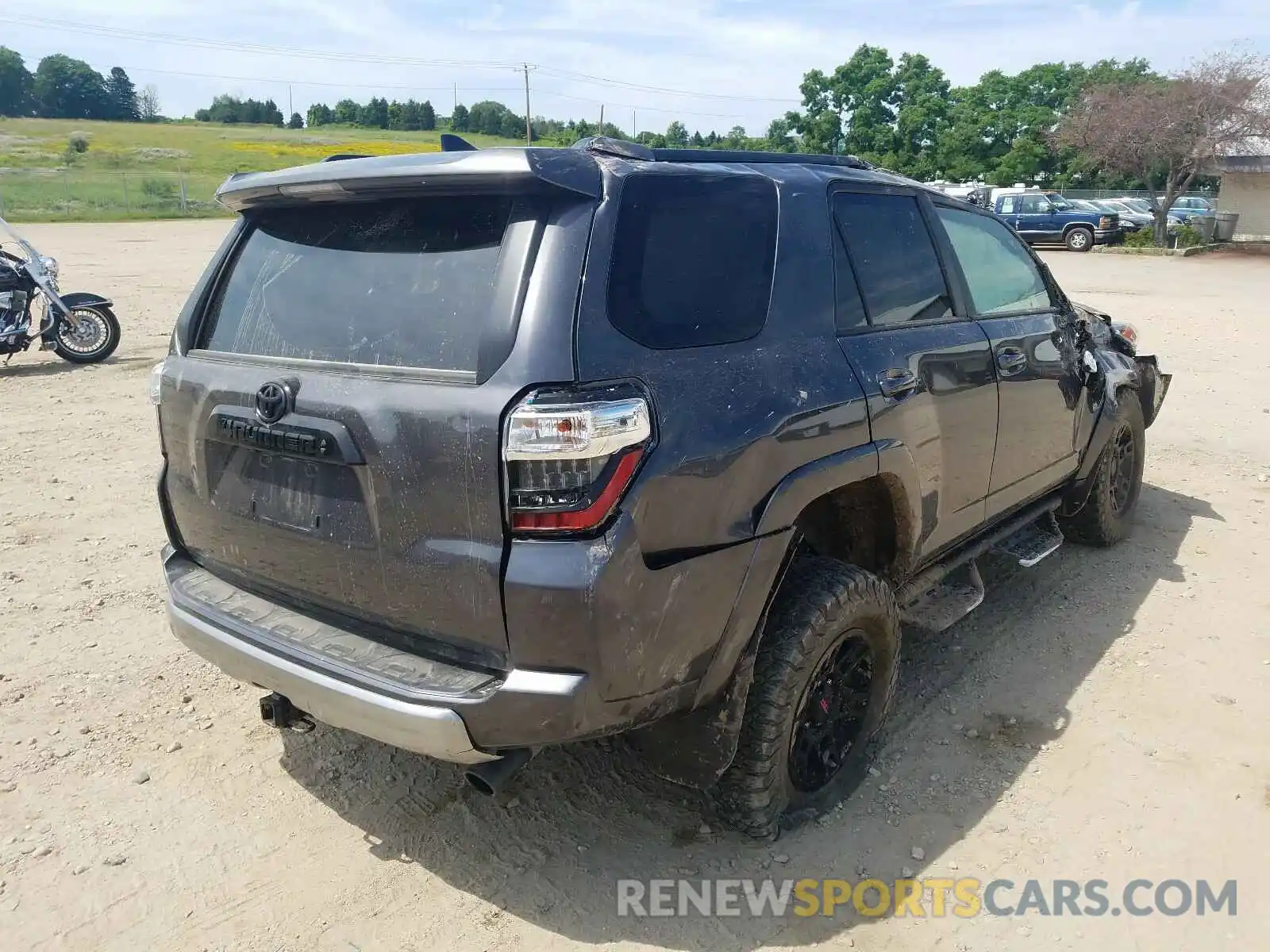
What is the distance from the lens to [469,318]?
2.32 metres

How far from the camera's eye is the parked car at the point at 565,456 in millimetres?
2191

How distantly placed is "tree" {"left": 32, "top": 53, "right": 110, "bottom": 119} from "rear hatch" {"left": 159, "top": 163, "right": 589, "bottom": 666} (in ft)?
443

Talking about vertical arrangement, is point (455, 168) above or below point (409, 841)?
above

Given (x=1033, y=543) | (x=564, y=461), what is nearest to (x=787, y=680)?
(x=564, y=461)

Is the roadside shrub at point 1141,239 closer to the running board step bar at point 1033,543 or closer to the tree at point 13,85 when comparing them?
the running board step bar at point 1033,543

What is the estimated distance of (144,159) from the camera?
64938mm

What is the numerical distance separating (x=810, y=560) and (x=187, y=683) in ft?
8.12

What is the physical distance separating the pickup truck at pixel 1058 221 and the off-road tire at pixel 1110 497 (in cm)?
2602

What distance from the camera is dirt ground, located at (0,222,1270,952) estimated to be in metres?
2.55

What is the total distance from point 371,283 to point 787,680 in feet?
5.24

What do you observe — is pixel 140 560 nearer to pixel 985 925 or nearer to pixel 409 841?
pixel 409 841

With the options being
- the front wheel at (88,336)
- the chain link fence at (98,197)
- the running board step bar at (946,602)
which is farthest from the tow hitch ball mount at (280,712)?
the chain link fence at (98,197)

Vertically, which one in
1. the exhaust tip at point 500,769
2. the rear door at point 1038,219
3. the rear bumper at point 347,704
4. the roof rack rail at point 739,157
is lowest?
the rear door at point 1038,219

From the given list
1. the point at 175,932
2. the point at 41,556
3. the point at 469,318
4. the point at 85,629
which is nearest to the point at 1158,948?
the point at 469,318
